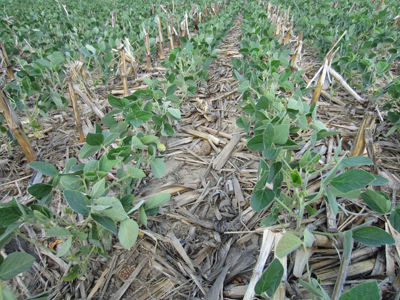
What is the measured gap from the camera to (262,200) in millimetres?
998

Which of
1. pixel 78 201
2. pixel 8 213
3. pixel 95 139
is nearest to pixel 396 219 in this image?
pixel 78 201

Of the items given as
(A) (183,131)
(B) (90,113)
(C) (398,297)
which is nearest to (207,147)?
(A) (183,131)

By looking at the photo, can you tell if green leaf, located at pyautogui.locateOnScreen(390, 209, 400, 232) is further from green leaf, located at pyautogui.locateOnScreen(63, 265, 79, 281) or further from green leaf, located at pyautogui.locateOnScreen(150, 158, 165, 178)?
green leaf, located at pyautogui.locateOnScreen(63, 265, 79, 281)

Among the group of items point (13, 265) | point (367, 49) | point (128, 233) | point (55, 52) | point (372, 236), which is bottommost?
point (367, 49)

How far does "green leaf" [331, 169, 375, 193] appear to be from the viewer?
31.1 inches

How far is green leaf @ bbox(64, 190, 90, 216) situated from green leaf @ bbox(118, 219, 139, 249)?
127mm

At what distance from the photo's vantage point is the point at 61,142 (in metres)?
1.93

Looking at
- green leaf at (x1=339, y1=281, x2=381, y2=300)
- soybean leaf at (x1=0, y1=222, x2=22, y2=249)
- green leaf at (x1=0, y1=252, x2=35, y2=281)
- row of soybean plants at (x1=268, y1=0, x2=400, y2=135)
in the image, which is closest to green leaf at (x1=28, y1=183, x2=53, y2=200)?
soybean leaf at (x1=0, y1=222, x2=22, y2=249)

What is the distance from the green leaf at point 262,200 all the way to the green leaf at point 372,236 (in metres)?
0.29

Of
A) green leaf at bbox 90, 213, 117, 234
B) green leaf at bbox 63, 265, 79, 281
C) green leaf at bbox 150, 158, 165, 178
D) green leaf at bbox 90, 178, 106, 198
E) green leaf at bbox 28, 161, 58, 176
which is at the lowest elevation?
green leaf at bbox 63, 265, 79, 281

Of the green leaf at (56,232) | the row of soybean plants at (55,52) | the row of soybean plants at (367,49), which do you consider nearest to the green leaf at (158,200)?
the green leaf at (56,232)

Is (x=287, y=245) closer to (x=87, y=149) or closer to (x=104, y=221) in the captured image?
(x=104, y=221)

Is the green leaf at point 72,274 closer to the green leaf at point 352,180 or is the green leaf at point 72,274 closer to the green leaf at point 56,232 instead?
the green leaf at point 56,232

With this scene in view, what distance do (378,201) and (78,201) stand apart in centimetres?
100
